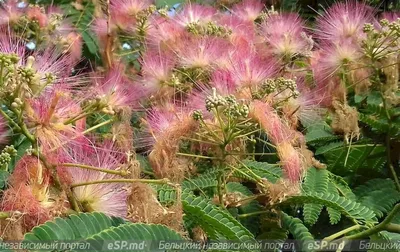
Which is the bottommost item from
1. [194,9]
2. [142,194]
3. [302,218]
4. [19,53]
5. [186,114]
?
[302,218]

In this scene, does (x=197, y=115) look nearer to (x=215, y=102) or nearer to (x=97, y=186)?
(x=215, y=102)

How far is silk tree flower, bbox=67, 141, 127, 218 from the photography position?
1785 mm

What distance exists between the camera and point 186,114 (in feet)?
7.18

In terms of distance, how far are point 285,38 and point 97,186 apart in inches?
52.5

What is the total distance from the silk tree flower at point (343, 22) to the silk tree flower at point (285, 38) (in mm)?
111

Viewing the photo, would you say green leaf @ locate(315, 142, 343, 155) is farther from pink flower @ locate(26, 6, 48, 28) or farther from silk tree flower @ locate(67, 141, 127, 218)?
pink flower @ locate(26, 6, 48, 28)

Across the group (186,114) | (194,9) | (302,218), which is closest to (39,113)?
(186,114)

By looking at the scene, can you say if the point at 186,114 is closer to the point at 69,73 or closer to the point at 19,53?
the point at 69,73

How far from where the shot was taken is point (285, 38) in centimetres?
287

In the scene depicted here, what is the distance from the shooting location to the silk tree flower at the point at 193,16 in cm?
287

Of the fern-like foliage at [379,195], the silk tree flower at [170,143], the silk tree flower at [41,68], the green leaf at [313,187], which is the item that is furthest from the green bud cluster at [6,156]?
the fern-like foliage at [379,195]

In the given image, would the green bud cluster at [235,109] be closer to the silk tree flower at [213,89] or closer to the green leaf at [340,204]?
the silk tree flower at [213,89]

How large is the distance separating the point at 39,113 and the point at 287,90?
0.91 m

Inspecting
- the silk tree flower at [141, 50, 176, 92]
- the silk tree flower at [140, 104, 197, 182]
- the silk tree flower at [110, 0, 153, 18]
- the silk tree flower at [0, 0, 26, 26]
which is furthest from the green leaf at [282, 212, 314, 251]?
the silk tree flower at [0, 0, 26, 26]
